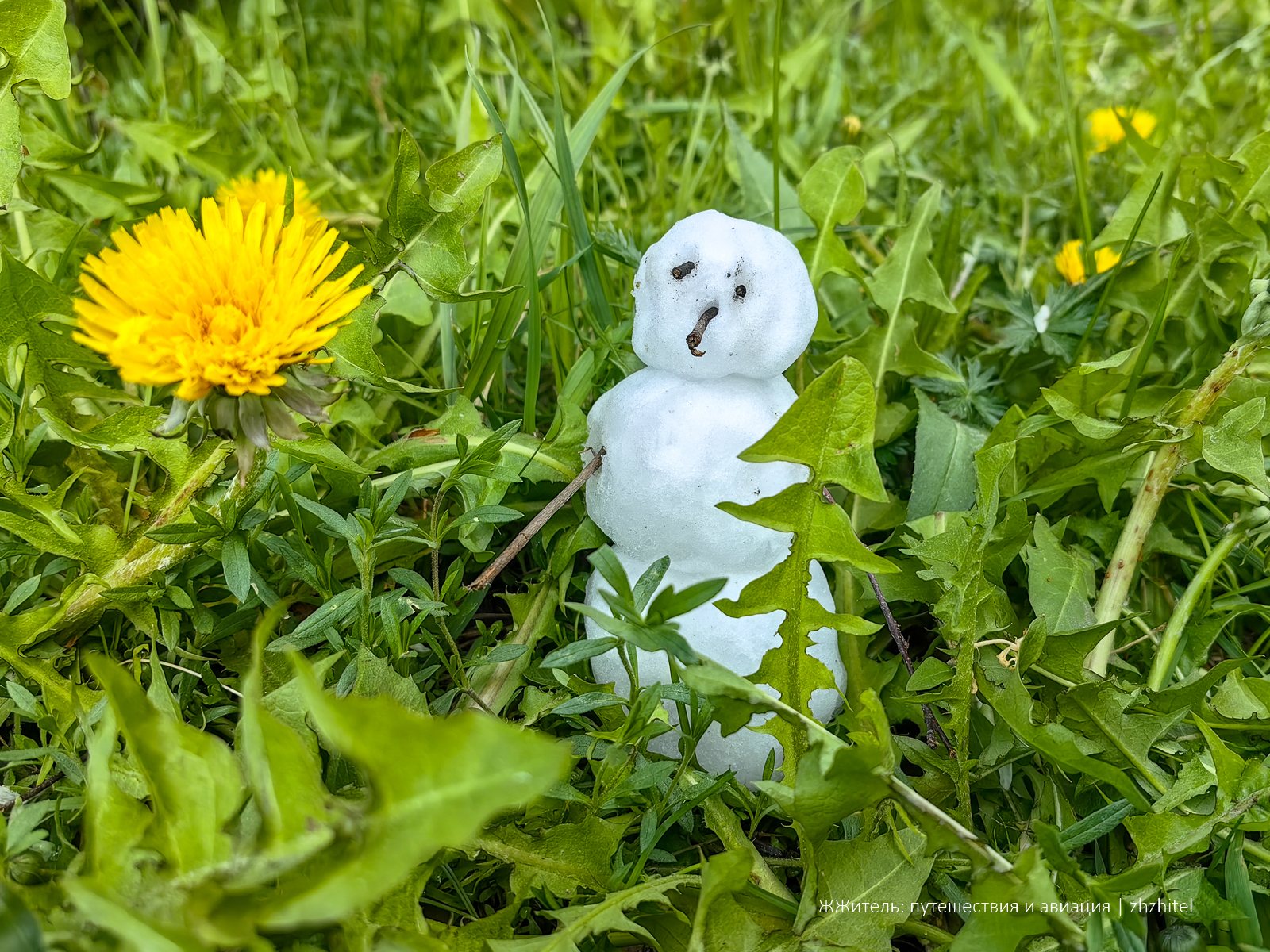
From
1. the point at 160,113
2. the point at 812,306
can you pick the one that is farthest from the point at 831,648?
the point at 160,113

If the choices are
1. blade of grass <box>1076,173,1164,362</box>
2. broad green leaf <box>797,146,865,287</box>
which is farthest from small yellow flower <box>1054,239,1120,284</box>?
broad green leaf <box>797,146,865,287</box>

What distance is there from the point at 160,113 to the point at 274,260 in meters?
1.55

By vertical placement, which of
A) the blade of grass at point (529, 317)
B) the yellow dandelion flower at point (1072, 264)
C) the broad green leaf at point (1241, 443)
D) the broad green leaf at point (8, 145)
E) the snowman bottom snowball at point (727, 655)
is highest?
the broad green leaf at point (8, 145)

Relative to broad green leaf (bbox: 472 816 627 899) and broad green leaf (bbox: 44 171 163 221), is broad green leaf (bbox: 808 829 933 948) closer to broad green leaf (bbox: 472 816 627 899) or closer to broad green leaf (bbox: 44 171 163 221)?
broad green leaf (bbox: 472 816 627 899)

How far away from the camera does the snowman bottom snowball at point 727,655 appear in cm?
125

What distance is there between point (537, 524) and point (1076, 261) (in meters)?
1.40

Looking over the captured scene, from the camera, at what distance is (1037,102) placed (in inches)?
110

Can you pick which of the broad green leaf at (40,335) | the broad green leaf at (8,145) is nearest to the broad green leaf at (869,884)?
the broad green leaf at (40,335)

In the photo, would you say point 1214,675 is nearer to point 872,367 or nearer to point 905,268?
point 872,367

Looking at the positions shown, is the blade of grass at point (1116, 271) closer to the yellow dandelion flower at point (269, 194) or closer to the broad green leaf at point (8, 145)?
the yellow dandelion flower at point (269, 194)

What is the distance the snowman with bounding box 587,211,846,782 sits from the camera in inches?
47.7

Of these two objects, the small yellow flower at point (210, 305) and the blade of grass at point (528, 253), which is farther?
the blade of grass at point (528, 253)

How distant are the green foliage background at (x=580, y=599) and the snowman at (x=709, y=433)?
0.07 meters

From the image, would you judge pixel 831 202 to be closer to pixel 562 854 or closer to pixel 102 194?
pixel 562 854
